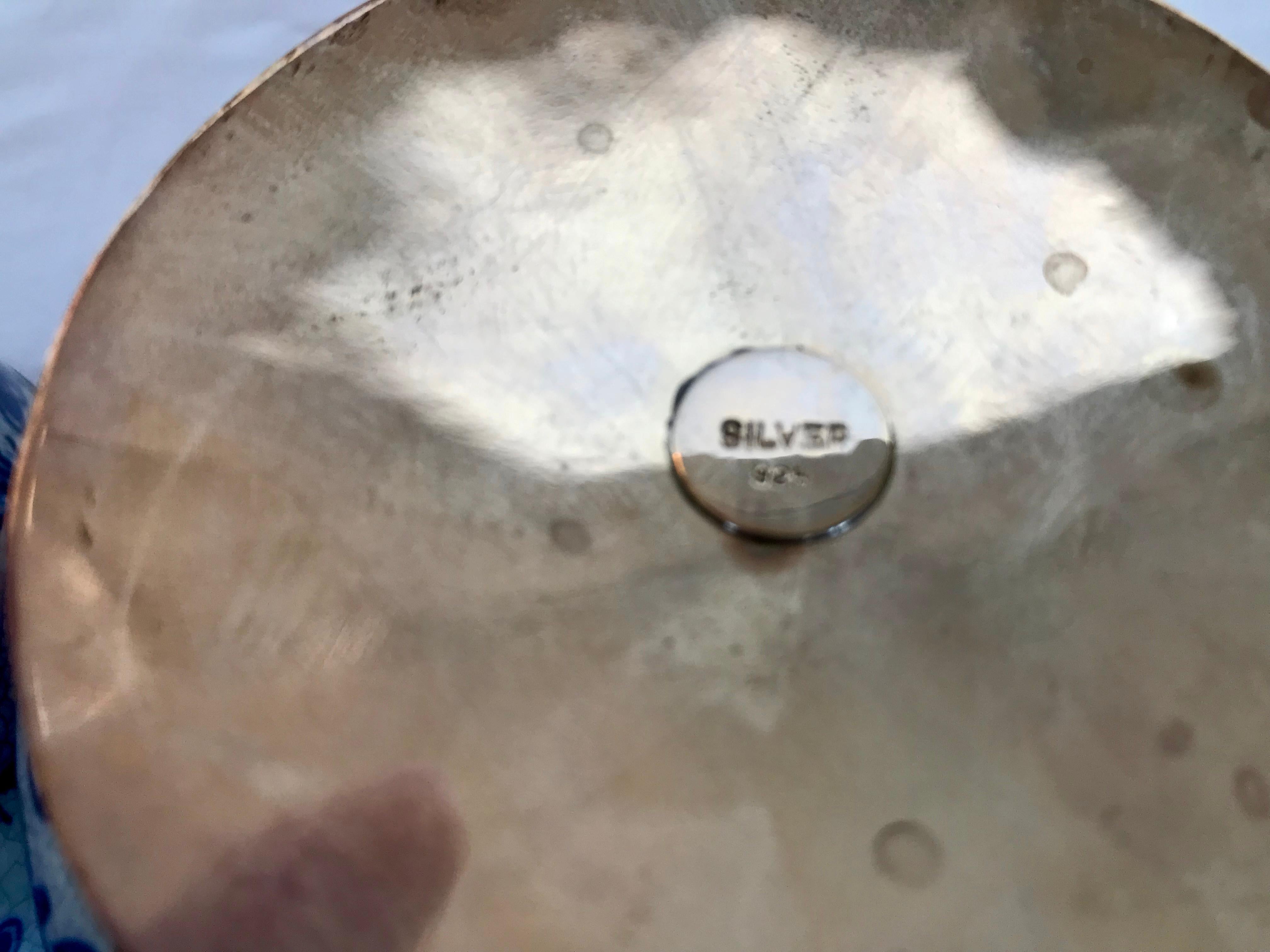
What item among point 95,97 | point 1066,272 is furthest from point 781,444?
point 95,97

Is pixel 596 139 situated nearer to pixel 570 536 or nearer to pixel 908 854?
pixel 570 536

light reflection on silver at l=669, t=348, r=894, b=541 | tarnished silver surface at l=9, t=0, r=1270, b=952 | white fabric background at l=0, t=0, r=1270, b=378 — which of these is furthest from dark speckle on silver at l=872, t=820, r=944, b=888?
white fabric background at l=0, t=0, r=1270, b=378

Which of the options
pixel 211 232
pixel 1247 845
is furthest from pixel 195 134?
pixel 1247 845

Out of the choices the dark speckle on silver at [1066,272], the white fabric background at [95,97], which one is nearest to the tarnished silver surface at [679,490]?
the dark speckle on silver at [1066,272]

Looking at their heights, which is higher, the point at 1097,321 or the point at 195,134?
the point at 195,134

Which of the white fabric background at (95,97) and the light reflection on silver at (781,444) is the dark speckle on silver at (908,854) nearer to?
the light reflection on silver at (781,444)

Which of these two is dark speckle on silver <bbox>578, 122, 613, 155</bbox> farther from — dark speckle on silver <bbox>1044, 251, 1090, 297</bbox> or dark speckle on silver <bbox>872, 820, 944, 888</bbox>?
dark speckle on silver <bbox>872, 820, 944, 888</bbox>

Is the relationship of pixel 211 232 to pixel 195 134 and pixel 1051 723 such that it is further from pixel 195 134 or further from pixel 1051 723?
pixel 1051 723

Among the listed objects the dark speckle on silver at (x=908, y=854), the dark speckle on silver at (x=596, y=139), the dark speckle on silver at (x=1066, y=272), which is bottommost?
the dark speckle on silver at (x=908, y=854)
